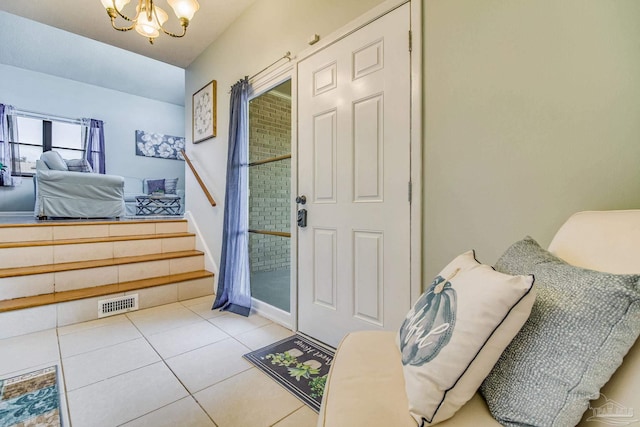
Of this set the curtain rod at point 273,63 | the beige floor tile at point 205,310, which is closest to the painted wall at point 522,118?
the curtain rod at point 273,63

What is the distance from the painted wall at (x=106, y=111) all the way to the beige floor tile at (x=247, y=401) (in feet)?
20.8

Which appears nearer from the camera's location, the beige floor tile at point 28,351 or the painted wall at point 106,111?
the beige floor tile at point 28,351

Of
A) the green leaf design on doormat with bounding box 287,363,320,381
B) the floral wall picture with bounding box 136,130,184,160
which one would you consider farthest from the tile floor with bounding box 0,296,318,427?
the floral wall picture with bounding box 136,130,184,160

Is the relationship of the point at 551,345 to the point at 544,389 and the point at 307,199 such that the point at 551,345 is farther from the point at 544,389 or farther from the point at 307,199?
the point at 307,199

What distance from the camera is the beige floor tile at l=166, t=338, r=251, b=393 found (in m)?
1.54

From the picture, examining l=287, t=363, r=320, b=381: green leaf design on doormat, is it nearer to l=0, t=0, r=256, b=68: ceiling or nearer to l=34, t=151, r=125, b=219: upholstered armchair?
l=0, t=0, r=256, b=68: ceiling

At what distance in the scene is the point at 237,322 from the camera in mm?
2328

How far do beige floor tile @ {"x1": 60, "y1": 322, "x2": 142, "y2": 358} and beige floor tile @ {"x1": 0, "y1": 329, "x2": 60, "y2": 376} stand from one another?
0.18 feet

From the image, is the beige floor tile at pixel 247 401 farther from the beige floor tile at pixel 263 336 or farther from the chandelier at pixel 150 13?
the chandelier at pixel 150 13

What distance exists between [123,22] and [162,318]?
280cm

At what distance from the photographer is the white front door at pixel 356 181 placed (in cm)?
153

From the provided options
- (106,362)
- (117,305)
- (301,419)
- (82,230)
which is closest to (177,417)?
(301,419)

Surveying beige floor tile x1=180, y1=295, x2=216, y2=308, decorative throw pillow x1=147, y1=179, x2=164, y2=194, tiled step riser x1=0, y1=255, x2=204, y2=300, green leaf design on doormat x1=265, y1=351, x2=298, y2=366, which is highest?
decorative throw pillow x1=147, y1=179, x2=164, y2=194

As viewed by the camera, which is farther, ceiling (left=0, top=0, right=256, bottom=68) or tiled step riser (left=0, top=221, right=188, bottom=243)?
tiled step riser (left=0, top=221, right=188, bottom=243)
